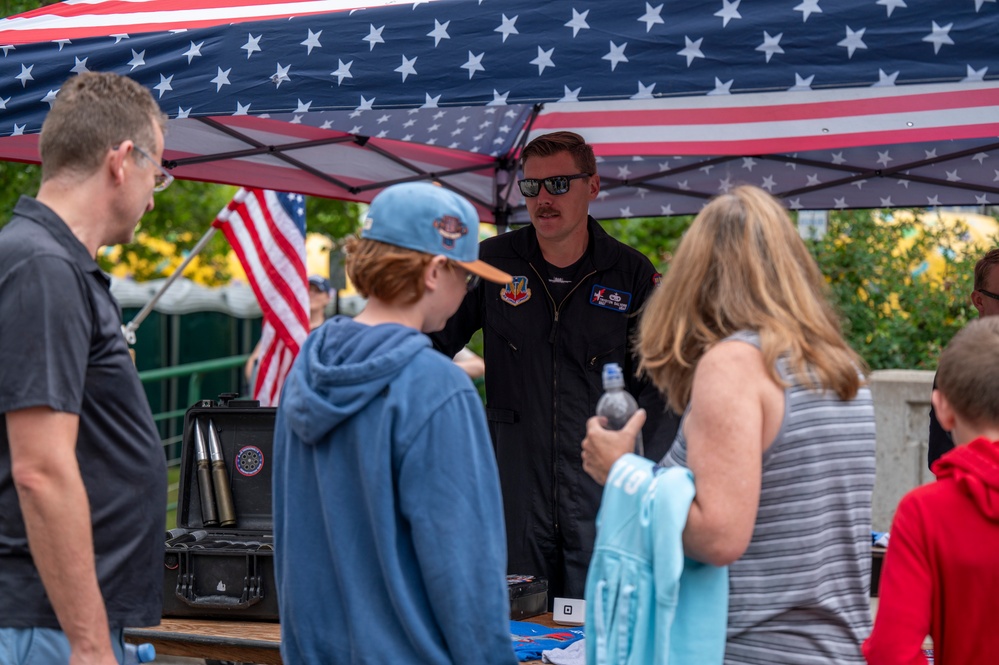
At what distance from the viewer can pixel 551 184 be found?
3916mm

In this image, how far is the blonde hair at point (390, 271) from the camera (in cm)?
212

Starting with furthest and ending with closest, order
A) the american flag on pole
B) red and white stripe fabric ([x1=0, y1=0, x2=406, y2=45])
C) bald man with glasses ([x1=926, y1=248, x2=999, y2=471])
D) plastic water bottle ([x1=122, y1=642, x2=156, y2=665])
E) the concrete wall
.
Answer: the concrete wall → the american flag on pole → bald man with glasses ([x1=926, y1=248, x2=999, y2=471]) → red and white stripe fabric ([x1=0, y1=0, x2=406, y2=45]) → plastic water bottle ([x1=122, y1=642, x2=156, y2=665])

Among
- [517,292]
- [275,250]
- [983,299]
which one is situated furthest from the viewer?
[275,250]

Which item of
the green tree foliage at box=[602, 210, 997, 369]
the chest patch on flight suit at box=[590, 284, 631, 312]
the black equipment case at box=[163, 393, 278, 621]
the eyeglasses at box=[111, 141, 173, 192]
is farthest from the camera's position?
the green tree foliage at box=[602, 210, 997, 369]

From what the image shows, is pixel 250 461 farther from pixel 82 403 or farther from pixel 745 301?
pixel 745 301

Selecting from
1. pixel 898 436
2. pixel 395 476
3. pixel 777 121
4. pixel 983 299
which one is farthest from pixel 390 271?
pixel 898 436

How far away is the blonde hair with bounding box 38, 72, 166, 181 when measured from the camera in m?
2.21

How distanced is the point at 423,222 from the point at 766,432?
757 mm

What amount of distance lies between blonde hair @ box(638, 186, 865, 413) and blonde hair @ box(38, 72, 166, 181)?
1.14m

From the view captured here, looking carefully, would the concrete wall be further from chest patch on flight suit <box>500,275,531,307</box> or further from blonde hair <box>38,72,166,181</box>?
blonde hair <box>38,72,166,181</box>

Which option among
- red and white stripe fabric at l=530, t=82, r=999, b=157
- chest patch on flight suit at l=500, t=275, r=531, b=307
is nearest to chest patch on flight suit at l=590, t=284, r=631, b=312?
chest patch on flight suit at l=500, t=275, r=531, b=307

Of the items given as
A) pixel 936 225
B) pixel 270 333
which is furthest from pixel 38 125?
pixel 936 225

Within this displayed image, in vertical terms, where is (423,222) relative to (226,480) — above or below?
above

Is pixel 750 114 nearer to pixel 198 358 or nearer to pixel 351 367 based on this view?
pixel 351 367
